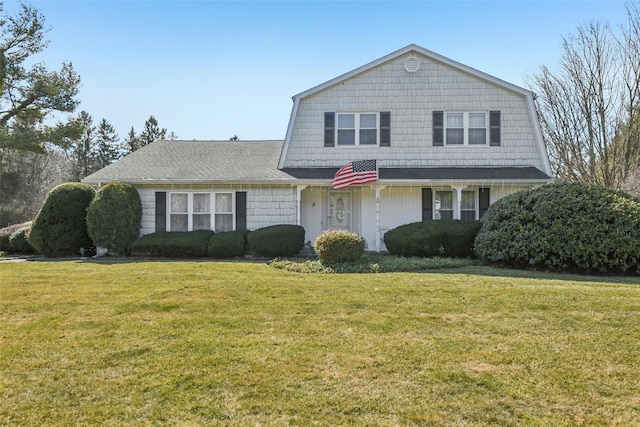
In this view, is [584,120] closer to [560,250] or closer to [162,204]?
[560,250]

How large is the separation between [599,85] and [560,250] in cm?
1601

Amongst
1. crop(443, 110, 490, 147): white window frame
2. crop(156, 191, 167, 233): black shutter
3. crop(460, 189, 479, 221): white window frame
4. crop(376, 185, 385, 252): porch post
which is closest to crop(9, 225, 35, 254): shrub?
crop(156, 191, 167, 233): black shutter

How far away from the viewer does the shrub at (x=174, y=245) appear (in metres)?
14.0

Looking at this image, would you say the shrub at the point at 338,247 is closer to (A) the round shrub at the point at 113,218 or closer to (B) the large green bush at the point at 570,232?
(B) the large green bush at the point at 570,232

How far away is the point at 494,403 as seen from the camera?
3.45 meters

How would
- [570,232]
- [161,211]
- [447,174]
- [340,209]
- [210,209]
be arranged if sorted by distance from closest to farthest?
[570,232] < [447,174] < [161,211] < [210,209] < [340,209]

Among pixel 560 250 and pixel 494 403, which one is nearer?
pixel 494 403

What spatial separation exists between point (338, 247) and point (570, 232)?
560cm

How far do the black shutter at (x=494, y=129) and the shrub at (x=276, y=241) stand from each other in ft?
26.4

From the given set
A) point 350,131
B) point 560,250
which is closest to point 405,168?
point 350,131

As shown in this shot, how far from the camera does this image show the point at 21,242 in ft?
56.7

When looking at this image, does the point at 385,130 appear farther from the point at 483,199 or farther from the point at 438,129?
the point at 483,199

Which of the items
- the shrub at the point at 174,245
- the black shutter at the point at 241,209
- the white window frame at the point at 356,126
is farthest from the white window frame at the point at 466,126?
the shrub at the point at 174,245

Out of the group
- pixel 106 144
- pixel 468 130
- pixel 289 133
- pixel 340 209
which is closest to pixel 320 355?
pixel 340 209
